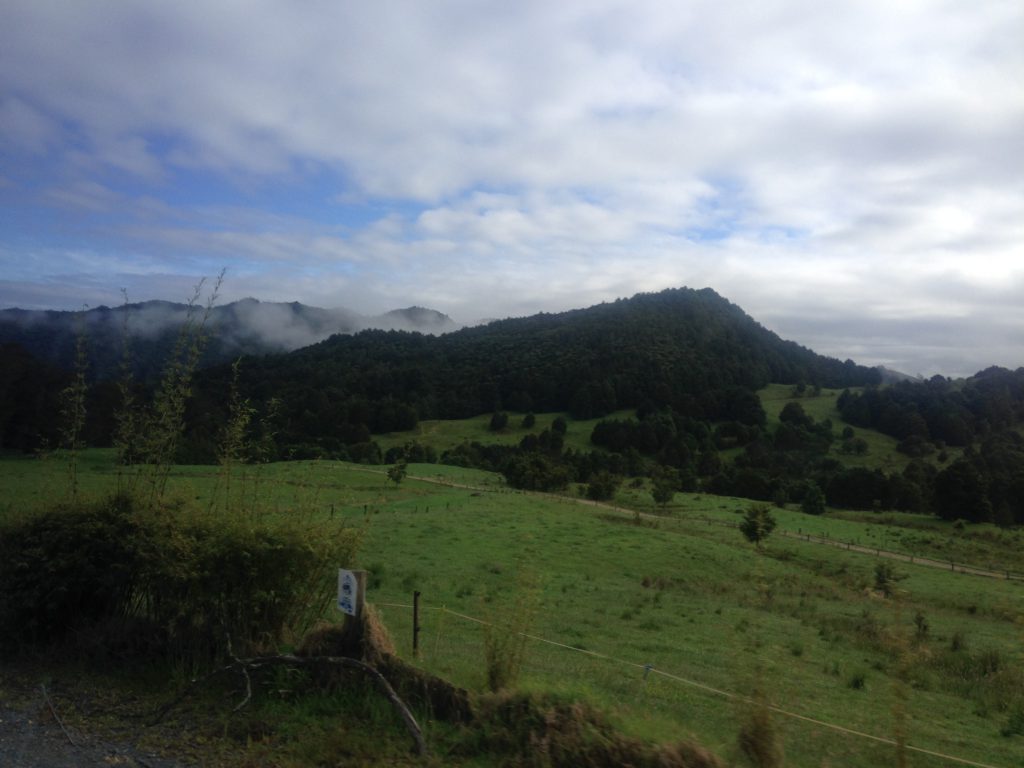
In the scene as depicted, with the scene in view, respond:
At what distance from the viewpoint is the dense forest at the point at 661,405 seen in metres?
70.6

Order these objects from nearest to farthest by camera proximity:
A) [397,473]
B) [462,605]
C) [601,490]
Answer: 1. [462,605]
2. [397,473]
3. [601,490]

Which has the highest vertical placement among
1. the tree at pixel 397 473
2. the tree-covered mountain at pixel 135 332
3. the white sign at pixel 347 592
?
the tree-covered mountain at pixel 135 332

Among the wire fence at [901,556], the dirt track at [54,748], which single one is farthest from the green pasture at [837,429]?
the dirt track at [54,748]

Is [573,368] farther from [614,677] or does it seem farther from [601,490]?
[614,677]

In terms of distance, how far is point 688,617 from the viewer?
57.5 ft

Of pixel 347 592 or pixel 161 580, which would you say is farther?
pixel 161 580

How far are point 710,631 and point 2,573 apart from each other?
45.1ft

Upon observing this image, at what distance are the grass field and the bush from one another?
696mm

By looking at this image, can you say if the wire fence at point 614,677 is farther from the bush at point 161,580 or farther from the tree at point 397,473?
the tree at point 397,473

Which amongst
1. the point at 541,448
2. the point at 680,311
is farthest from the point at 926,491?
the point at 680,311

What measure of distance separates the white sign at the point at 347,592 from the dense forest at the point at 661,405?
2890 centimetres

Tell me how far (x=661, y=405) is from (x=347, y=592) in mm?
123052

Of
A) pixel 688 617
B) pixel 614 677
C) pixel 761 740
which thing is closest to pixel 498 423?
pixel 688 617

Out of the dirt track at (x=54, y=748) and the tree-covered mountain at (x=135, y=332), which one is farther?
the tree-covered mountain at (x=135, y=332)
